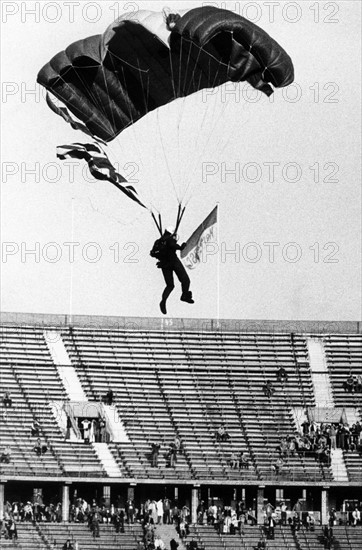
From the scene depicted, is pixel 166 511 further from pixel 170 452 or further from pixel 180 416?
pixel 180 416

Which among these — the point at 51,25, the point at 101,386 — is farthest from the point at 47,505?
the point at 51,25

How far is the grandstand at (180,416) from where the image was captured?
3186 cm

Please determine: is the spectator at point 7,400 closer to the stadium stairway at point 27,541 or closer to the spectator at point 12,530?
the spectator at point 12,530

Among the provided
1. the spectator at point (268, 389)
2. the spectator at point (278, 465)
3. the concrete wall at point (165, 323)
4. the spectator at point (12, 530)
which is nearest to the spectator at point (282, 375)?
the spectator at point (268, 389)

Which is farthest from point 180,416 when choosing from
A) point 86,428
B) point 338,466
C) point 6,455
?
point 6,455

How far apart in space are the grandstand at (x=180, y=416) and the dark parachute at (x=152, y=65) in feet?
23.3

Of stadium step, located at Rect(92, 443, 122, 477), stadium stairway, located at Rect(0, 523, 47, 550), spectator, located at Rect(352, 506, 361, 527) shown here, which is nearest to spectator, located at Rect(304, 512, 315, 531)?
spectator, located at Rect(352, 506, 361, 527)

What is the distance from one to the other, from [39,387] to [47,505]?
3256mm

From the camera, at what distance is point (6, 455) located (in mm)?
32531

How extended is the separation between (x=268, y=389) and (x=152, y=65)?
361 inches

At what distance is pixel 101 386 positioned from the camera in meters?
34.7

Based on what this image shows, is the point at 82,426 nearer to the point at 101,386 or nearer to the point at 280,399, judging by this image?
the point at 101,386

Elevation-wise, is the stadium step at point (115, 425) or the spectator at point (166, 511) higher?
the stadium step at point (115, 425)

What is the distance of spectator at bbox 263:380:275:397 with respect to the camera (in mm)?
34969
